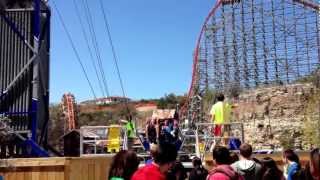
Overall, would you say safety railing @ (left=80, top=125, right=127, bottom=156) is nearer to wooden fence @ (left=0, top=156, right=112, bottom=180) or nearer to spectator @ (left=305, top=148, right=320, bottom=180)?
wooden fence @ (left=0, top=156, right=112, bottom=180)

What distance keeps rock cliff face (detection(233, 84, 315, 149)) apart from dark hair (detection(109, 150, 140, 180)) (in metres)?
30.9

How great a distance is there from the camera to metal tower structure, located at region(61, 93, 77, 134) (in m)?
42.0

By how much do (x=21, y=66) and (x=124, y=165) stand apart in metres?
7.27

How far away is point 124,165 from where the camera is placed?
16.9ft

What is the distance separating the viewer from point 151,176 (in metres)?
4.80

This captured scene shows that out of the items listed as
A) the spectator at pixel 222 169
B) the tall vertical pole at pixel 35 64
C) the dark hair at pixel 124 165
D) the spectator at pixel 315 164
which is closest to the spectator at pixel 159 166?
the dark hair at pixel 124 165

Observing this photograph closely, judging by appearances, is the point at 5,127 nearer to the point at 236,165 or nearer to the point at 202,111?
the point at 236,165

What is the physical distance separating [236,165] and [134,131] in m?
7.63

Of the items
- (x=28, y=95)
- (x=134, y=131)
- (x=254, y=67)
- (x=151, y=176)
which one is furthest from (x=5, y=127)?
(x=254, y=67)

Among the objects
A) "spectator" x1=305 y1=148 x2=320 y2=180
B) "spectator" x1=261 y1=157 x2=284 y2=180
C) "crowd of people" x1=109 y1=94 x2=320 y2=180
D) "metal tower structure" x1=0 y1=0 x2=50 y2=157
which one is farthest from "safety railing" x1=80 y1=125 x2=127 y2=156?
"spectator" x1=305 y1=148 x2=320 y2=180

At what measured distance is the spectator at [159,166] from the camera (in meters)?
4.80

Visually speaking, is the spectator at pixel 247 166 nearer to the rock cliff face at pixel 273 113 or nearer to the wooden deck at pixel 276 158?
the wooden deck at pixel 276 158

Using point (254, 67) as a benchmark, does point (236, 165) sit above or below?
below

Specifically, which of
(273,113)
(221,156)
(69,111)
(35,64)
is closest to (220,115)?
(35,64)
